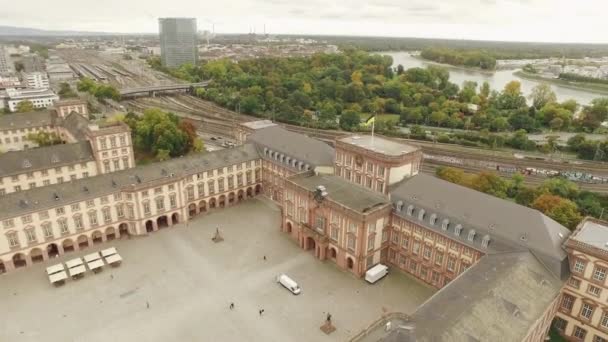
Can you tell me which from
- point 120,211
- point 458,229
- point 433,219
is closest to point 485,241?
point 458,229

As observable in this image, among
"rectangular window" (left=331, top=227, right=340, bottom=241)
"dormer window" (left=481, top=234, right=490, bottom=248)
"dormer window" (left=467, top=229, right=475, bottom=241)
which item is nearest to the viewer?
"dormer window" (left=481, top=234, right=490, bottom=248)

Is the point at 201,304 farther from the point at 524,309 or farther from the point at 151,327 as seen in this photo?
the point at 524,309

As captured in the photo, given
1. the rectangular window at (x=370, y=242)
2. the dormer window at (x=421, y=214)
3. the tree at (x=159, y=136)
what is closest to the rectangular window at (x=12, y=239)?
the tree at (x=159, y=136)

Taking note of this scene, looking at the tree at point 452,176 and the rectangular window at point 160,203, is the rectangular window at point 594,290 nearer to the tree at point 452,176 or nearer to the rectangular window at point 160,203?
the tree at point 452,176

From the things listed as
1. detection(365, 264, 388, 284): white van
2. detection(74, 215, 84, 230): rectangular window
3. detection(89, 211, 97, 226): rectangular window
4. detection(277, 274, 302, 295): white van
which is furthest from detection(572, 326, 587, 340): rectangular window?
detection(74, 215, 84, 230): rectangular window

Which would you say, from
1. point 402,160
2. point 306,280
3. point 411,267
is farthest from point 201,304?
point 402,160

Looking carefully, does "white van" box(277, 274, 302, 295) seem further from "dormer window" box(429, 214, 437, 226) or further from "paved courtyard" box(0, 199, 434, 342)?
"dormer window" box(429, 214, 437, 226)
